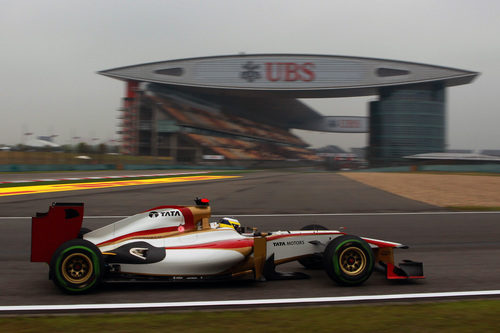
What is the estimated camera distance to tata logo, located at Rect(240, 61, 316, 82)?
71625mm

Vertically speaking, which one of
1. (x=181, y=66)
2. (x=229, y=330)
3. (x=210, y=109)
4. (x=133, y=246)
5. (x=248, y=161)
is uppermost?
(x=181, y=66)

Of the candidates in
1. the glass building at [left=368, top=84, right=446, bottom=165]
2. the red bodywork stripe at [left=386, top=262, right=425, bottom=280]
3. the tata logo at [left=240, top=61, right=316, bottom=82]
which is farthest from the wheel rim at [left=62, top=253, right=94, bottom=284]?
the tata logo at [left=240, top=61, right=316, bottom=82]

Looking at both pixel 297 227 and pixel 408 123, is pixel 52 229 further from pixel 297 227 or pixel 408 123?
pixel 408 123

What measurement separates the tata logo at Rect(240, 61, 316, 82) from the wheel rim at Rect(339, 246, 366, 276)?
68.5 m

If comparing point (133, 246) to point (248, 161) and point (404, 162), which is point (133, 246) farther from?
point (404, 162)

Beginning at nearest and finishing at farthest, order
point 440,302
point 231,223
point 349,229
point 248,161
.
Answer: point 440,302, point 231,223, point 349,229, point 248,161

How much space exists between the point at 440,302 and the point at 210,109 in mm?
75218

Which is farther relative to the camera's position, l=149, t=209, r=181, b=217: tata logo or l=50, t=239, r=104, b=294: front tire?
l=149, t=209, r=181, b=217: tata logo

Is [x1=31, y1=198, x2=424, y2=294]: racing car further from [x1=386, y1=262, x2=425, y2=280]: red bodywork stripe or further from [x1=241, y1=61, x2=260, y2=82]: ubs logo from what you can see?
[x1=241, y1=61, x2=260, y2=82]: ubs logo

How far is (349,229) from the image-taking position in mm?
9055

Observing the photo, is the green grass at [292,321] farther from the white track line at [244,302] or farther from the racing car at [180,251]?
the racing car at [180,251]

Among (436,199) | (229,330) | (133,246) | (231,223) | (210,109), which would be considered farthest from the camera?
(210,109)

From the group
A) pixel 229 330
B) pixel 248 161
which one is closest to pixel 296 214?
pixel 229 330

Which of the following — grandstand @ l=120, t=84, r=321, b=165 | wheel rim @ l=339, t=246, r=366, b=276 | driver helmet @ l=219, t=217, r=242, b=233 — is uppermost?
grandstand @ l=120, t=84, r=321, b=165
